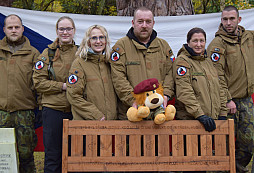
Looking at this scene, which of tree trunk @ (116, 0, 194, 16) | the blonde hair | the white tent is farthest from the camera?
the white tent

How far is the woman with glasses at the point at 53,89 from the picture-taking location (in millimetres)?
3648

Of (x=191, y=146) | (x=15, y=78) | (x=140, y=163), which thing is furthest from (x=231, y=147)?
(x=15, y=78)

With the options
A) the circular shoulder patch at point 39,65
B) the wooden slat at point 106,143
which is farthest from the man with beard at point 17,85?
the wooden slat at point 106,143

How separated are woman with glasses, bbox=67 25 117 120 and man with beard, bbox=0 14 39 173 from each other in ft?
2.92

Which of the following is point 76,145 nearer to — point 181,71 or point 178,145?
point 178,145

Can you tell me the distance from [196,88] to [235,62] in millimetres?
913

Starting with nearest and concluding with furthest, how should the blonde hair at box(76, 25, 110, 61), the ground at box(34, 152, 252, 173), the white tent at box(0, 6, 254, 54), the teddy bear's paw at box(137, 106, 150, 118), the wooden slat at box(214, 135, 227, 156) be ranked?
1. the teddy bear's paw at box(137, 106, 150, 118)
2. the wooden slat at box(214, 135, 227, 156)
3. the blonde hair at box(76, 25, 110, 61)
4. the white tent at box(0, 6, 254, 54)
5. the ground at box(34, 152, 252, 173)

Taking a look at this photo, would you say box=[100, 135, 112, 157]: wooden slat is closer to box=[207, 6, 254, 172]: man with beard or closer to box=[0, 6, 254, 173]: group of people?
box=[0, 6, 254, 173]: group of people

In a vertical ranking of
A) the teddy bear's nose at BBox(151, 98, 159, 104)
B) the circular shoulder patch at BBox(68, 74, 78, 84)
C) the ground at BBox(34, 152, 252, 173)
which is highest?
the circular shoulder patch at BBox(68, 74, 78, 84)

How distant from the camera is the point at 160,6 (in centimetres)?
482

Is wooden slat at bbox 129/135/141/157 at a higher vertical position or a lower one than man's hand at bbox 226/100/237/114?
lower

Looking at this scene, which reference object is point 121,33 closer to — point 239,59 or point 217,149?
point 239,59

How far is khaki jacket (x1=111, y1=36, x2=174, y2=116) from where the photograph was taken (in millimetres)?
3516

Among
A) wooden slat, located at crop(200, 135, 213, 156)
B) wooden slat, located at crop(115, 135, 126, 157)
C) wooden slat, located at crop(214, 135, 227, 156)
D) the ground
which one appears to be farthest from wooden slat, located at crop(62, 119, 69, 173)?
the ground
